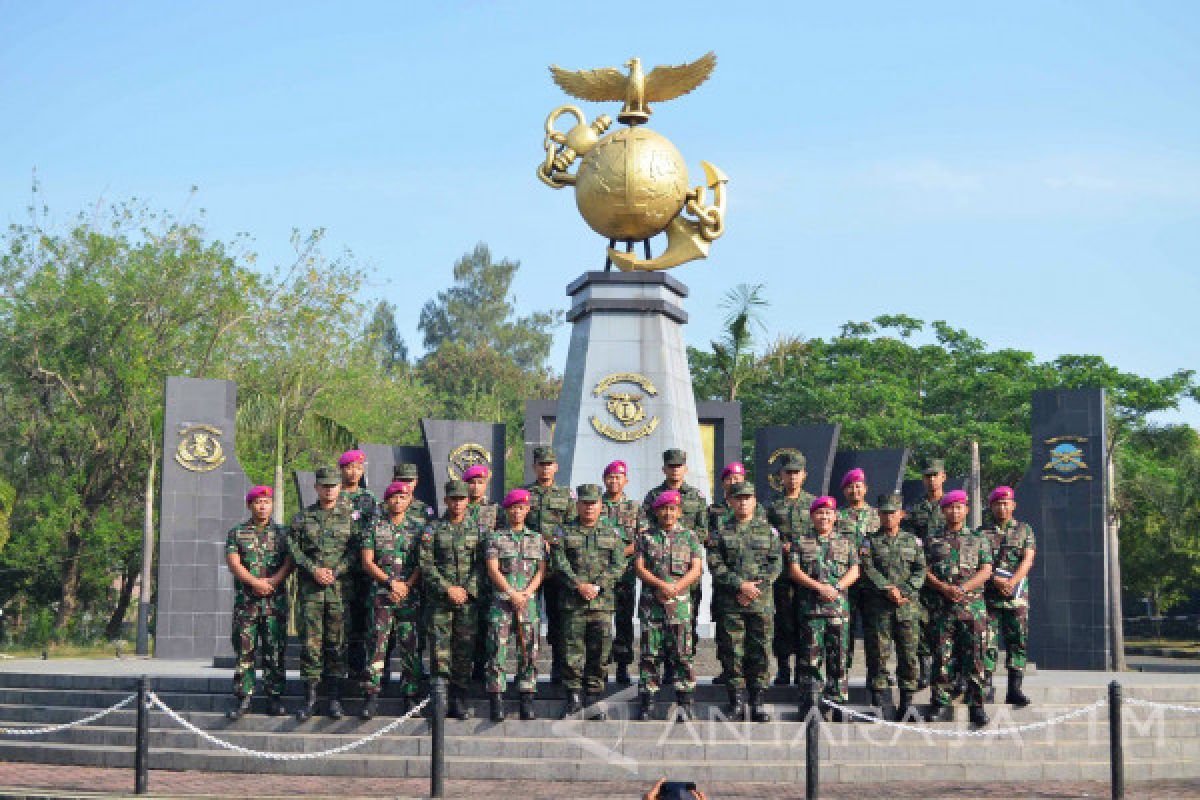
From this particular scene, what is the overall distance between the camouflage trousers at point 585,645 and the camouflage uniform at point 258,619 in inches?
86.5

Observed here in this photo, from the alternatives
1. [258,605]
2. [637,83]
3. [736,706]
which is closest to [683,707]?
[736,706]

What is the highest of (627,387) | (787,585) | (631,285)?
(631,285)

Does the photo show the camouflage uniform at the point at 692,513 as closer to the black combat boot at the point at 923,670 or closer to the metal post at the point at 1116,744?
the black combat boot at the point at 923,670

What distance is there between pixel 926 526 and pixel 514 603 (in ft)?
11.4

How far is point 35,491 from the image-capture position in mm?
30641

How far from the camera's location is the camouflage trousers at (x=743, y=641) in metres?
9.56

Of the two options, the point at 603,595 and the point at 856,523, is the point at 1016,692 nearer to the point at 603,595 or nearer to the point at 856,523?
the point at 856,523

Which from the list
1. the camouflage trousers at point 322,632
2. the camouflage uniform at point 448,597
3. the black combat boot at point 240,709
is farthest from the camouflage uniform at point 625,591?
the black combat boot at point 240,709

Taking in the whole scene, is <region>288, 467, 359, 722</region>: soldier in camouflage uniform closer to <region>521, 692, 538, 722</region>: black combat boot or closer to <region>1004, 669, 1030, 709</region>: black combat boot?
<region>521, 692, 538, 722</region>: black combat boot

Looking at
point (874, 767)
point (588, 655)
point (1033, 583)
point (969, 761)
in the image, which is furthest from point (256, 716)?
point (1033, 583)

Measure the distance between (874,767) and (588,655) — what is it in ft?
7.16

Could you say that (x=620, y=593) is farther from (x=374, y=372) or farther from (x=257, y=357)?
(x=374, y=372)

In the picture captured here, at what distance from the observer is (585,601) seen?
9.57 meters

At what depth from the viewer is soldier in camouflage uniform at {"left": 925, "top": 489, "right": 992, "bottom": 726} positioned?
9.72 meters
